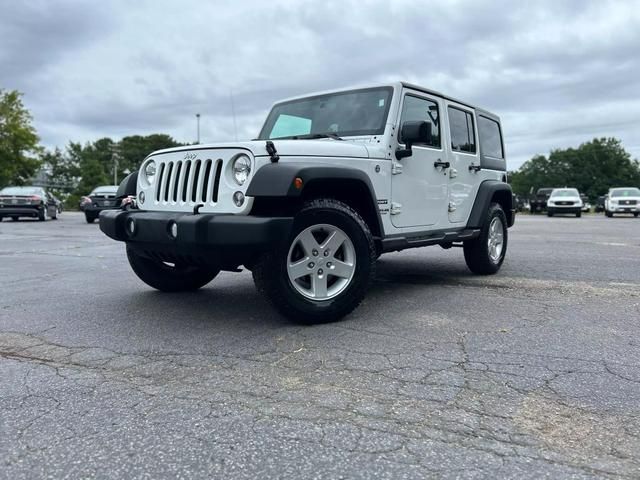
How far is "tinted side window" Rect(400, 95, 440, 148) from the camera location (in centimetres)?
496

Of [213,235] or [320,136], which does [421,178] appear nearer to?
[320,136]

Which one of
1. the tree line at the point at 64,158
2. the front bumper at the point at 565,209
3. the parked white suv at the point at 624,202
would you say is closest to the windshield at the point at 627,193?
the parked white suv at the point at 624,202

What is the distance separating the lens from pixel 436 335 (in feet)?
12.2

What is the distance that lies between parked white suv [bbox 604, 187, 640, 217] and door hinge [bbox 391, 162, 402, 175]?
1044 inches

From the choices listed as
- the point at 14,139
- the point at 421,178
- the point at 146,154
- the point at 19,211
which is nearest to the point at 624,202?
the point at 421,178

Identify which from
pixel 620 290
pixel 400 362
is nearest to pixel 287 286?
pixel 400 362

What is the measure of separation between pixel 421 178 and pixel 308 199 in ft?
5.16

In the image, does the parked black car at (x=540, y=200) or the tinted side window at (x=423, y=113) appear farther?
the parked black car at (x=540, y=200)

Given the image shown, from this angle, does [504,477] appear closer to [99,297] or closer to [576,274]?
[99,297]

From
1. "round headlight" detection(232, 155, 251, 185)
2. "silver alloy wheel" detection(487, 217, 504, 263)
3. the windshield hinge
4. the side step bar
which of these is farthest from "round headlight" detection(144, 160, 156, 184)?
"silver alloy wheel" detection(487, 217, 504, 263)

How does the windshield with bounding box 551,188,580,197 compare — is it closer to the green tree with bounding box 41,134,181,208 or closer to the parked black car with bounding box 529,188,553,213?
the parked black car with bounding box 529,188,553,213

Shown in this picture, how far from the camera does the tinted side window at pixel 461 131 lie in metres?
5.78

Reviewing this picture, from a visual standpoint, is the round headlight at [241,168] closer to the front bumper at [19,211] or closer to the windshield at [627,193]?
the front bumper at [19,211]

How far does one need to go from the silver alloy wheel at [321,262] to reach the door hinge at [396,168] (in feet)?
3.17
